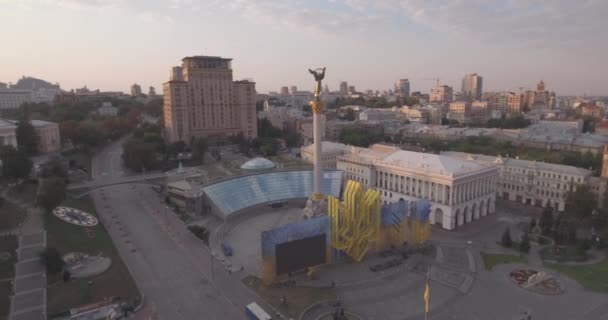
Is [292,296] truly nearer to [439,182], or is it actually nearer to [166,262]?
[166,262]

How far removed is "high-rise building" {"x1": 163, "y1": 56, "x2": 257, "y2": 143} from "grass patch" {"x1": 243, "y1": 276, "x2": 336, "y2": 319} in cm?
7278

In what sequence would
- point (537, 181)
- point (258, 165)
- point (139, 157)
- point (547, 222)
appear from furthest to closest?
point (139, 157) < point (258, 165) < point (537, 181) < point (547, 222)

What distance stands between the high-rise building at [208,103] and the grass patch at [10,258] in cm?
6231

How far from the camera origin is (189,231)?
4622cm

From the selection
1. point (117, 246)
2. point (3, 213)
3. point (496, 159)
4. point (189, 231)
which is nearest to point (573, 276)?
point (496, 159)

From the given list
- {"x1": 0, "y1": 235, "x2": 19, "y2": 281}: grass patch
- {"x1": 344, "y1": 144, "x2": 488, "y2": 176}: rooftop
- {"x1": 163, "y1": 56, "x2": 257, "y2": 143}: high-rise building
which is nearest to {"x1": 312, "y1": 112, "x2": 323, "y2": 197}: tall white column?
{"x1": 344, "y1": 144, "x2": 488, "y2": 176}: rooftop

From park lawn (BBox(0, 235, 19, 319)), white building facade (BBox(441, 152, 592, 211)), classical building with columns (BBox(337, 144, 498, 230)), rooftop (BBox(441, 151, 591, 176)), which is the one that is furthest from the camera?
rooftop (BBox(441, 151, 591, 176))

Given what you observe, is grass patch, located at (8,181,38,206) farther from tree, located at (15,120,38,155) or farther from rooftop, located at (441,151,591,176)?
rooftop, located at (441,151,591,176)

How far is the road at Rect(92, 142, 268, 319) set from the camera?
30609mm

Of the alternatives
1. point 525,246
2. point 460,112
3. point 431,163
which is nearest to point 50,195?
point 431,163

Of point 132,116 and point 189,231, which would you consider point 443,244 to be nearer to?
point 189,231

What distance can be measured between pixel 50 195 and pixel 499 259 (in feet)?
167

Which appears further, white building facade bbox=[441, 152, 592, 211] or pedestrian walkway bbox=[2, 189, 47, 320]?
white building facade bbox=[441, 152, 592, 211]

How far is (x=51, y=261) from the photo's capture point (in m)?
33.7
